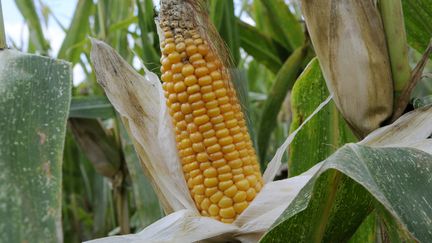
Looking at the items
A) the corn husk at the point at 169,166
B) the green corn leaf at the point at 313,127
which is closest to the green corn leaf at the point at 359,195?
the corn husk at the point at 169,166

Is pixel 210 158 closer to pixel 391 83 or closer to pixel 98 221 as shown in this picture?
pixel 391 83

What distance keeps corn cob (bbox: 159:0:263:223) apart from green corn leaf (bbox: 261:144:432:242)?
0.18 meters

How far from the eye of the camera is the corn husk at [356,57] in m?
0.92

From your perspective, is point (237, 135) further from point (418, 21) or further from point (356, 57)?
point (418, 21)

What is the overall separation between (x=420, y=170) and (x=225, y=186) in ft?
1.11

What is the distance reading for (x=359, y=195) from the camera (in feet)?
2.65

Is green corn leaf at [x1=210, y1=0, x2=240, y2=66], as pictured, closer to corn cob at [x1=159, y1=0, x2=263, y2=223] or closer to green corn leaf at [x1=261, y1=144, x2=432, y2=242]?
corn cob at [x1=159, y1=0, x2=263, y2=223]

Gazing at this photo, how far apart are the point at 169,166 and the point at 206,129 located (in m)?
0.09

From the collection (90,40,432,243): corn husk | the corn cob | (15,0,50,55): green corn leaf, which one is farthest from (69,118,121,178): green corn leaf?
the corn cob

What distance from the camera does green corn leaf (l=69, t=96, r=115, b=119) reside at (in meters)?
1.82

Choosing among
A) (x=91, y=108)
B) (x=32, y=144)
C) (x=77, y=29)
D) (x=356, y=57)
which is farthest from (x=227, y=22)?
(x=32, y=144)

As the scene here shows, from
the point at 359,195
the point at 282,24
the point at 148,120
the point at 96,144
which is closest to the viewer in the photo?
the point at 359,195

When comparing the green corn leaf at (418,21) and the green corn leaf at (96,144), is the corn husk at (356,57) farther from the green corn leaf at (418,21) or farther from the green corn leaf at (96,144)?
the green corn leaf at (96,144)

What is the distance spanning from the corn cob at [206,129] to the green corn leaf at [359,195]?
18cm
